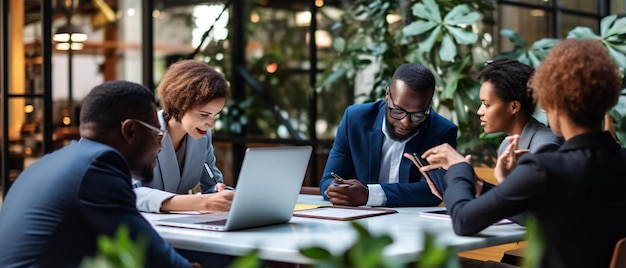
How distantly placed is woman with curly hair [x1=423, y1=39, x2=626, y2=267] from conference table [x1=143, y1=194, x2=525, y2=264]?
21cm

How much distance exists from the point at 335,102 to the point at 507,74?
4.92m

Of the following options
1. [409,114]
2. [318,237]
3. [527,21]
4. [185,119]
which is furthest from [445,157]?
[527,21]

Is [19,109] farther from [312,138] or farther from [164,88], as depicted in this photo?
[164,88]

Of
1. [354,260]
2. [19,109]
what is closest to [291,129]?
[19,109]

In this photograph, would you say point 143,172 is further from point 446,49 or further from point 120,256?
point 446,49

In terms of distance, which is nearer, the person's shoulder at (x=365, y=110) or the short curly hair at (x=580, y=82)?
the short curly hair at (x=580, y=82)

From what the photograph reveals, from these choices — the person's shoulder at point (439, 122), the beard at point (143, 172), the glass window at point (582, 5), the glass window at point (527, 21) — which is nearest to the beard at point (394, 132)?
the person's shoulder at point (439, 122)

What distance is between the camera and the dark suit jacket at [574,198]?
98.2 inches

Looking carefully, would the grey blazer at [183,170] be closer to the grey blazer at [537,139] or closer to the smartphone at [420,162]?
the smartphone at [420,162]

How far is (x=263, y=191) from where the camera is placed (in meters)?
2.81

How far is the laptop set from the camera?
107 inches

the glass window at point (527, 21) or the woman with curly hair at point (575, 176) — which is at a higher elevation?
the glass window at point (527, 21)

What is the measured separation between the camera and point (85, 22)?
27.9 feet

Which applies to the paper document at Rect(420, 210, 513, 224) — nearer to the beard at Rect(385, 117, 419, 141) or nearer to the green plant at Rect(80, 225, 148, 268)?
the beard at Rect(385, 117, 419, 141)
